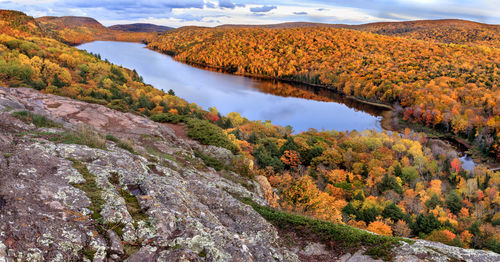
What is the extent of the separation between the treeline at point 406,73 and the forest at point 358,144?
652 mm

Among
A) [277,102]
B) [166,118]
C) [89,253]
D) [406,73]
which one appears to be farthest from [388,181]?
[406,73]

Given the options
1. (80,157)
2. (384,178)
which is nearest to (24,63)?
(80,157)

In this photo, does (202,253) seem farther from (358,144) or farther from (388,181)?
(358,144)

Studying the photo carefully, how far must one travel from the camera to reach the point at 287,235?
7.66 m

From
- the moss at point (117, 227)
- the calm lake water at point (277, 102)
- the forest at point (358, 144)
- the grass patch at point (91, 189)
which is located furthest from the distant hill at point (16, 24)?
the moss at point (117, 227)

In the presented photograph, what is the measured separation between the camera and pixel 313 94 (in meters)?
122

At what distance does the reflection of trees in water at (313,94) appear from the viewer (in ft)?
359

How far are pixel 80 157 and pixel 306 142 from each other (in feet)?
167

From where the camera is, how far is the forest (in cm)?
3203

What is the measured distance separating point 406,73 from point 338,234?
155 m

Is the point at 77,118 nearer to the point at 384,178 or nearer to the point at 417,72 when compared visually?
the point at 384,178

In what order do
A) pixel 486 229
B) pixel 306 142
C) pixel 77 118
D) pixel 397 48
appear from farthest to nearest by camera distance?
1. pixel 397 48
2. pixel 306 142
3. pixel 486 229
4. pixel 77 118

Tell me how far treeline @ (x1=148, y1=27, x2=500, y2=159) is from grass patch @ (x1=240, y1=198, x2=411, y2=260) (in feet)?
282

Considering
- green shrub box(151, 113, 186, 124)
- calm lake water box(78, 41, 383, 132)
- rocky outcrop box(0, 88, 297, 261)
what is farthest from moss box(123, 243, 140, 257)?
calm lake water box(78, 41, 383, 132)
